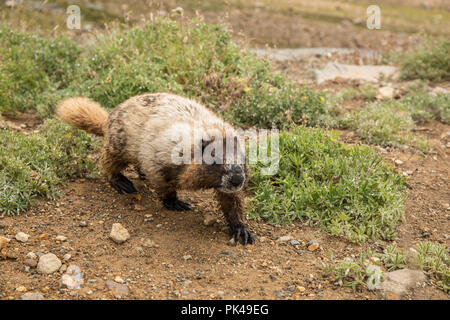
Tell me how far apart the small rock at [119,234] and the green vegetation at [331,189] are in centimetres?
122

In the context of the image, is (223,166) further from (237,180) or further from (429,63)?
(429,63)

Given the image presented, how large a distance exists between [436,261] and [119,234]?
2689 mm

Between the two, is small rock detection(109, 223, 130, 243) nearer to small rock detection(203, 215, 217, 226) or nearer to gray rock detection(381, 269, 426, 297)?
small rock detection(203, 215, 217, 226)

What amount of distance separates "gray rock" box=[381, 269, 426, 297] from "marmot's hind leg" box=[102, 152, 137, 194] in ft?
8.91

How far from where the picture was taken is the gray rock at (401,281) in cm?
356

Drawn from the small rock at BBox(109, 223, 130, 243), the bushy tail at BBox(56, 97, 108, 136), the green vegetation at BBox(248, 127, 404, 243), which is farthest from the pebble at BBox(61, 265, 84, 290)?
the bushy tail at BBox(56, 97, 108, 136)

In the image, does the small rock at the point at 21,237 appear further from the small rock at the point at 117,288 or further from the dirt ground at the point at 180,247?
the small rock at the point at 117,288

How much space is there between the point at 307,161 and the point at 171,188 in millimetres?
1522

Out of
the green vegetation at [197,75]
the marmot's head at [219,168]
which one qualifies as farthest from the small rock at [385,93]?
the marmot's head at [219,168]

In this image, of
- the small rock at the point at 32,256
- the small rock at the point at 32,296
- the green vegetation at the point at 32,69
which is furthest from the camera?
the green vegetation at the point at 32,69

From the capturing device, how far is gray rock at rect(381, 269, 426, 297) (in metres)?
3.56

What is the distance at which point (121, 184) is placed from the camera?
4.98 metres

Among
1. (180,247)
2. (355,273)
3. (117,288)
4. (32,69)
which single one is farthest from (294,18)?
(117,288)
